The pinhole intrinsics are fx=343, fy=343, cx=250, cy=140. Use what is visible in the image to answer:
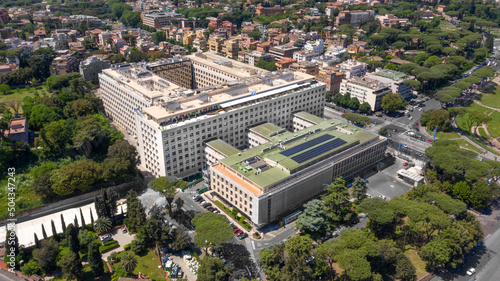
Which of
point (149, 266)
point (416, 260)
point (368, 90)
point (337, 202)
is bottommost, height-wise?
point (416, 260)

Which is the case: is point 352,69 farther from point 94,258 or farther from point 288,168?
point 94,258

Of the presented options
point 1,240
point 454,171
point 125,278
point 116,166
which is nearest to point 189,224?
point 125,278

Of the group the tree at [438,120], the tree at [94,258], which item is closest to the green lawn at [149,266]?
the tree at [94,258]

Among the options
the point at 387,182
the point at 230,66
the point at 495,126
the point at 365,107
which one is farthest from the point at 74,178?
the point at 495,126

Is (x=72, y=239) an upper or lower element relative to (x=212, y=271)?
upper

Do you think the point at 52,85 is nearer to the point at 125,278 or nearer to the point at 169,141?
the point at 169,141

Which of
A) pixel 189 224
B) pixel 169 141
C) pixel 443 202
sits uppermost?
pixel 169 141

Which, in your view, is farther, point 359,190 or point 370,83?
point 370,83

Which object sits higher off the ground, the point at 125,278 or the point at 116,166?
the point at 116,166
